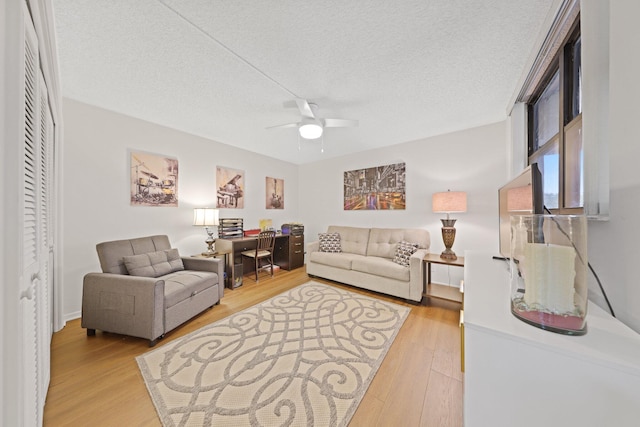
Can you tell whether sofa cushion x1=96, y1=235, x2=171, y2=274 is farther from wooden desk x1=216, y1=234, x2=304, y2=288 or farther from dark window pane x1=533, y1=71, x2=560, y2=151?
dark window pane x1=533, y1=71, x2=560, y2=151

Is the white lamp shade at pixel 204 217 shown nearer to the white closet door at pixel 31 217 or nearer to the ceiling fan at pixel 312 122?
the ceiling fan at pixel 312 122

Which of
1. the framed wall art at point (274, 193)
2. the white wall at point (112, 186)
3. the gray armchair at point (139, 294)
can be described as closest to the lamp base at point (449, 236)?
the gray armchair at point (139, 294)

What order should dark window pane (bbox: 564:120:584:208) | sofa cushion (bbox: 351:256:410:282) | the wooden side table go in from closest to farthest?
dark window pane (bbox: 564:120:584:208) < the wooden side table < sofa cushion (bbox: 351:256:410:282)

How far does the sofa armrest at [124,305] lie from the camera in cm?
181

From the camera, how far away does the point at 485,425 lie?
58 centimetres

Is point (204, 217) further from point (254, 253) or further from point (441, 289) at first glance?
point (441, 289)

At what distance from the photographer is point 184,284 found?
2.14 metres

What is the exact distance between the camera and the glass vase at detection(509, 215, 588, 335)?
0.59m

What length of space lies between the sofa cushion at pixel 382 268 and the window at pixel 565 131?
5.08ft

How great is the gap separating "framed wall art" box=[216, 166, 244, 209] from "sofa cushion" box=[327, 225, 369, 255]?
6.56ft

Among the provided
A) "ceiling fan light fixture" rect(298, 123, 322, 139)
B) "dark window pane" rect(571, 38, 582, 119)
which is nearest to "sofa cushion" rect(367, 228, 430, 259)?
"ceiling fan light fixture" rect(298, 123, 322, 139)

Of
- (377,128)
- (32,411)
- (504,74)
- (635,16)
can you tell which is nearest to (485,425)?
(635,16)

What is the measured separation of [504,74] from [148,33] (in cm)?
281

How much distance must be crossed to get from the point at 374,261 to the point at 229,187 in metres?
2.75
